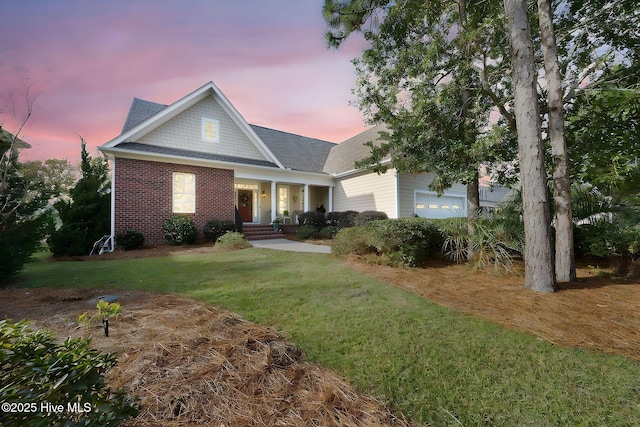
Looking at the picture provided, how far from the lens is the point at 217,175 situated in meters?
12.9

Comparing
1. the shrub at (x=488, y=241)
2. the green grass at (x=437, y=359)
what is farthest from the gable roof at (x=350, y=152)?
the green grass at (x=437, y=359)

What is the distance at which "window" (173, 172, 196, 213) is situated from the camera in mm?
11742

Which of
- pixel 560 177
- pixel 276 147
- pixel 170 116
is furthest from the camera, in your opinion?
pixel 276 147

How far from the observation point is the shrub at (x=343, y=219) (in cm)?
1379

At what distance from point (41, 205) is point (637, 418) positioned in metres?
10.4

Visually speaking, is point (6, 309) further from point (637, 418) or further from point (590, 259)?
point (590, 259)

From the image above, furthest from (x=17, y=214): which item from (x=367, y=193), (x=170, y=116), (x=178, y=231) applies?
(x=367, y=193)

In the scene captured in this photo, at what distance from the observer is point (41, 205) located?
645cm

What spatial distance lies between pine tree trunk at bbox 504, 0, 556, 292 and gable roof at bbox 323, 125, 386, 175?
1009cm

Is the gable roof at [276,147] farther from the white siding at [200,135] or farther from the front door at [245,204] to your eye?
the front door at [245,204]

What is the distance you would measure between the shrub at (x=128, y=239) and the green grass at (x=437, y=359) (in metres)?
6.80

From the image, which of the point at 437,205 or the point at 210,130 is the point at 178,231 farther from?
the point at 437,205

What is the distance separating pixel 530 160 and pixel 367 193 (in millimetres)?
10268

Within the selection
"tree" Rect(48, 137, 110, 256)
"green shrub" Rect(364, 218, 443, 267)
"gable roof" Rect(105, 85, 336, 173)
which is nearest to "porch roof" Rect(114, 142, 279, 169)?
"gable roof" Rect(105, 85, 336, 173)
